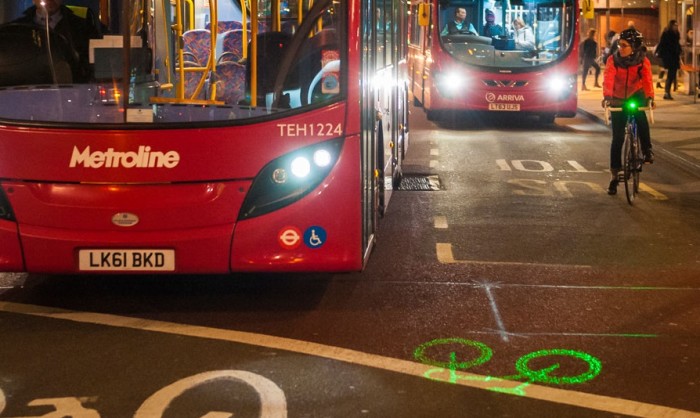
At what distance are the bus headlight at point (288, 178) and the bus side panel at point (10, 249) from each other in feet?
4.46

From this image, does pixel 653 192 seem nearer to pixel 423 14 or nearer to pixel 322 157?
pixel 322 157

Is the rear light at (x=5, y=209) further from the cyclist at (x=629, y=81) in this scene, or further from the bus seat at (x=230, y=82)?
the cyclist at (x=629, y=81)

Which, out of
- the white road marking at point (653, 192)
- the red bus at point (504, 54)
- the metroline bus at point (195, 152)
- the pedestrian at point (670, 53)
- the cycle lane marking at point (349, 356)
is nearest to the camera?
the cycle lane marking at point (349, 356)

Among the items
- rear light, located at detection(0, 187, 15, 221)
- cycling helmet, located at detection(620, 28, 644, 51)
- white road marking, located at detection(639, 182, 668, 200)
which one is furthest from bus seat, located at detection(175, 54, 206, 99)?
white road marking, located at detection(639, 182, 668, 200)

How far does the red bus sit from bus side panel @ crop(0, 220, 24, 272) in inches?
597

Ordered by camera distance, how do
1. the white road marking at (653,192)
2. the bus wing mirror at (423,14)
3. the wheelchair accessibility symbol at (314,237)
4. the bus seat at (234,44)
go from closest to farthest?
the wheelchair accessibility symbol at (314,237) → the bus seat at (234,44) → the white road marking at (653,192) → the bus wing mirror at (423,14)

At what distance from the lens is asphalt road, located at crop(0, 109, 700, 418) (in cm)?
561

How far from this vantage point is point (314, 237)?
7.18m

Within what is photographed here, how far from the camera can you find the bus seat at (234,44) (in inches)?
287

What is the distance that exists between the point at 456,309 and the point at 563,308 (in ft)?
2.30

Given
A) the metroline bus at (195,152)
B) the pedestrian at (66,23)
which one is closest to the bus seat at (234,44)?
the metroline bus at (195,152)

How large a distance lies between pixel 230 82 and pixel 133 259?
4.18 ft

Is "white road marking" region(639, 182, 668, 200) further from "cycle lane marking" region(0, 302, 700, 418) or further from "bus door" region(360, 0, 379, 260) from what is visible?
"cycle lane marking" region(0, 302, 700, 418)

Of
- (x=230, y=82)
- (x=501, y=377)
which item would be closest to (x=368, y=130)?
(x=230, y=82)
